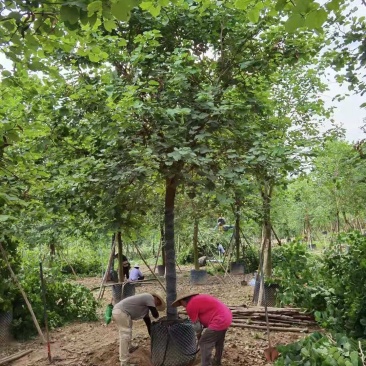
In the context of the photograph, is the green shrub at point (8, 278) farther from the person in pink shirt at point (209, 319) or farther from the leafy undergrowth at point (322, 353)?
the leafy undergrowth at point (322, 353)

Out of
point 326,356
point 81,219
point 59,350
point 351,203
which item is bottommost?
point 59,350

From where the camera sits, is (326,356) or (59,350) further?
(59,350)

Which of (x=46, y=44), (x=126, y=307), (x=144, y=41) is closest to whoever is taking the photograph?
(x=46, y=44)

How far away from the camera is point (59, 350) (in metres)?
6.88

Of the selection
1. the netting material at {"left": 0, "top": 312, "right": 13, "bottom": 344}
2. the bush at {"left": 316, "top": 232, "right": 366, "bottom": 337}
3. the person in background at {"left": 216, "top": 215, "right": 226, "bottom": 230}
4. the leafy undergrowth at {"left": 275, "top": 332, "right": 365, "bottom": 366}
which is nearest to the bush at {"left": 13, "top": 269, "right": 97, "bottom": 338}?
the netting material at {"left": 0, "top": 312, "right": 13, "bottom": 344}

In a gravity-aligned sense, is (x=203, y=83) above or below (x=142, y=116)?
above

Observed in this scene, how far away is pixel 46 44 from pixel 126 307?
13.1 ft

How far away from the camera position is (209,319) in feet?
17.9

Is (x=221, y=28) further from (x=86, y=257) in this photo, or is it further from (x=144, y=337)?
(x=86, y=257)

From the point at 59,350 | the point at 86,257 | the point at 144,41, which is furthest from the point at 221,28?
the point at 86,257

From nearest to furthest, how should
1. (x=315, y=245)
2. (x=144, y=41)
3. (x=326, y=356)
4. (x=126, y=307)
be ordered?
(x=326, y=356) < (x=144, y=41) < (x=126, y=307) < (x=315, y=245)

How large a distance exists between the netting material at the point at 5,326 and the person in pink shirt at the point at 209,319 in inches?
147

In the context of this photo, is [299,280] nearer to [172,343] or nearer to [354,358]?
[172,343]

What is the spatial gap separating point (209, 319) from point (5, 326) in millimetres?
4264
